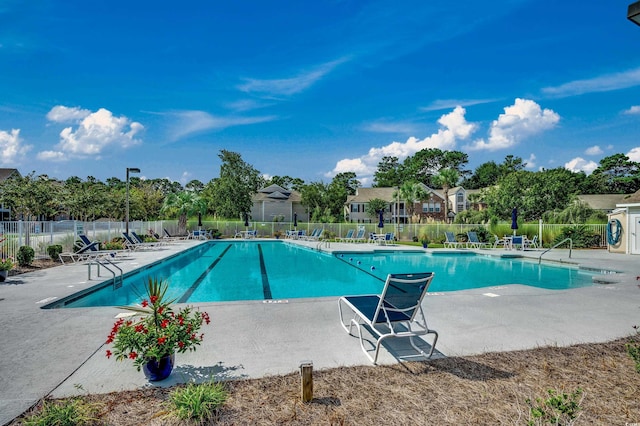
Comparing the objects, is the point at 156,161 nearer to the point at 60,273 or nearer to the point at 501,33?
the point at 60,273

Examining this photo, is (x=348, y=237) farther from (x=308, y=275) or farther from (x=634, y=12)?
(x=634, y=12)

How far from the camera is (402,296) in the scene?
3.87 meters

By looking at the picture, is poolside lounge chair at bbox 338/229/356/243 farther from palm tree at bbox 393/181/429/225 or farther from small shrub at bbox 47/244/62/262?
palm tree at bbox 393/181/429/225

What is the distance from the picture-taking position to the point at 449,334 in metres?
4.53

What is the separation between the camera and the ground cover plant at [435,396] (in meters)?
2.51

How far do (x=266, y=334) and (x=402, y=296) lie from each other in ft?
5.89

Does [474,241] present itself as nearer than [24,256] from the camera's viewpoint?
No

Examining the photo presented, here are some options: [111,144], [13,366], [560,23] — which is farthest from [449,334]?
[111,144]

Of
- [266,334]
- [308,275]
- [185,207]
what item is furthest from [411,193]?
[266,334]

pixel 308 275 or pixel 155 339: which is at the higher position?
pixel 155 339

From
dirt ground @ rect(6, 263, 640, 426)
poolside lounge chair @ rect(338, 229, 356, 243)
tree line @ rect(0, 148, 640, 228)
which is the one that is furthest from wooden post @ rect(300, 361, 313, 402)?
poolside lounge chair @ rect(338, 229, 356, 243)

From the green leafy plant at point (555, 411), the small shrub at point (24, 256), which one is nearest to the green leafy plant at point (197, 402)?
the green leafy plant at point (555, 411)

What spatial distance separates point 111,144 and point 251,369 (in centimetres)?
2783

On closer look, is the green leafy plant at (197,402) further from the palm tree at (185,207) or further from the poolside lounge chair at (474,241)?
the palm tree at (185,207)
